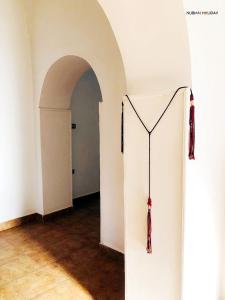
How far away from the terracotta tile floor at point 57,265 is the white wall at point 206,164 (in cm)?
87

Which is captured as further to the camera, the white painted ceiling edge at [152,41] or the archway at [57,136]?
the archway at [57,136]

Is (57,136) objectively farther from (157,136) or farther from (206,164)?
(206,164)

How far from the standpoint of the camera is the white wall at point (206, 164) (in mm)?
1442

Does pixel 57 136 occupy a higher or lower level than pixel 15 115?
lower

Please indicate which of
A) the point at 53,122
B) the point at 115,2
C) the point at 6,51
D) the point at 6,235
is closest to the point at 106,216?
the point at 6,235

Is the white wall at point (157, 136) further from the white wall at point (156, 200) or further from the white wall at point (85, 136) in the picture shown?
the white wall at point (85, 136)

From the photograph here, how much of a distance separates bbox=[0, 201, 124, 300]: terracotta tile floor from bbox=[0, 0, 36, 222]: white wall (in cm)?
49

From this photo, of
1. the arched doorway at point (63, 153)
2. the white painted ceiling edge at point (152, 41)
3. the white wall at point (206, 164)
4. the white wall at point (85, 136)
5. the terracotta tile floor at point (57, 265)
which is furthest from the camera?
the white wall at point (85, 136)

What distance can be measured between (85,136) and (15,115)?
4.66 feet

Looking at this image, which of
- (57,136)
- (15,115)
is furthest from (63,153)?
(15,115)

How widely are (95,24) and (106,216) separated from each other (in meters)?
2.13

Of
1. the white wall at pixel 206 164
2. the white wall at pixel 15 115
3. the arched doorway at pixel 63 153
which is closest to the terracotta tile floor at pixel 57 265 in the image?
the arched doorway at pixel 63 153

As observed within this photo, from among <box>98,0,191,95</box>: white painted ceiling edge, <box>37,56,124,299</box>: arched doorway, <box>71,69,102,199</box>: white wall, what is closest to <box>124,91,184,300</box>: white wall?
<box>98,0,191,95</box>: white painted ceiling edge

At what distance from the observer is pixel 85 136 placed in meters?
4.69
